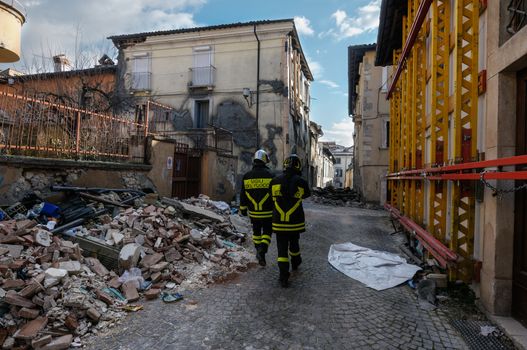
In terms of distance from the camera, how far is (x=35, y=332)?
9.73ft

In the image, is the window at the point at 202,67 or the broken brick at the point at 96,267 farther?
the window at the point at 202,67

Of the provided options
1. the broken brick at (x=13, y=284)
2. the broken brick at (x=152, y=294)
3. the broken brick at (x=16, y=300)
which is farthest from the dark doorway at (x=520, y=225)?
the broken brick at (x=13, y=284)

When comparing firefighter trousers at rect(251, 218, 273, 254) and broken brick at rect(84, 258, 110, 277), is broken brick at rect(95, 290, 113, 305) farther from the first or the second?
firefighter trousers at rect(251, 218, 273, 254)

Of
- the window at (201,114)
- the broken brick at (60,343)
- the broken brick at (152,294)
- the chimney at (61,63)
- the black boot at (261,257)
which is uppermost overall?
the chimney at (61,63)

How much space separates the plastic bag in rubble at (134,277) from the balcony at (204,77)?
1575 cm

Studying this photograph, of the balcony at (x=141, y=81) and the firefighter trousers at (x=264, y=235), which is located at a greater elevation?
the balcony at (x=141, y=81)

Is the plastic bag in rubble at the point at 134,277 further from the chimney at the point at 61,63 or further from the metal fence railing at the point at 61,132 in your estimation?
the chimney at the point at 61,63

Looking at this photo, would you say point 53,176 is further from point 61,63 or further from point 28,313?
point 61,63

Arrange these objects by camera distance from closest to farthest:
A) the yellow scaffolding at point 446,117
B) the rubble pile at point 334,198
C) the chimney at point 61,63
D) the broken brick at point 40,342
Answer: the broken brick at point 40,342 → the yellow scaffolding at point 446,117 → the chimney at point 61,63 → the rubble pile at point 334,198

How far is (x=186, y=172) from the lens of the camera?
10906 millimetres

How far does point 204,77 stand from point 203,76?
9cm

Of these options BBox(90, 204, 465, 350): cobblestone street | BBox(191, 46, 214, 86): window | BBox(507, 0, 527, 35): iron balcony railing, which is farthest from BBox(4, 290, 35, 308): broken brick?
BBox(191, 46, 214, 86): window

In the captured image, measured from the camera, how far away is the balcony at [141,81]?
20.0 metres

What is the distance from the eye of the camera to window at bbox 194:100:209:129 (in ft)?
63.7
